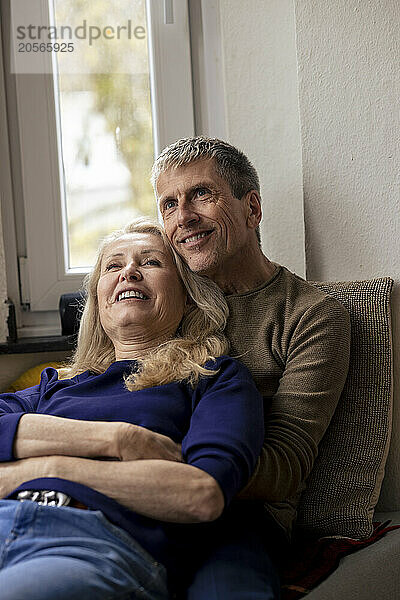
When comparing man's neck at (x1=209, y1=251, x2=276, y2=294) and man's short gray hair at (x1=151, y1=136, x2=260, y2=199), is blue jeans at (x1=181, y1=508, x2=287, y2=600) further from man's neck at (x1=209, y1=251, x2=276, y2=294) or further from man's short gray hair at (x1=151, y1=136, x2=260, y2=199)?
man's short gray hair at (x1=151, y1=136, x2=260, y2=199)

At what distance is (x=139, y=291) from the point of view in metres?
1.66

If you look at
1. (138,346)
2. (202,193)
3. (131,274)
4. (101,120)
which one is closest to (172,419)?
(138,346)

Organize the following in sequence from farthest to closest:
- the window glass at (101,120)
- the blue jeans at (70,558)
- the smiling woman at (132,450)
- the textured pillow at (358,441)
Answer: the window glass at (101,120), the textured pillow at (358,441), the smiling woman at (132,450), the blue jeans at (70,558)

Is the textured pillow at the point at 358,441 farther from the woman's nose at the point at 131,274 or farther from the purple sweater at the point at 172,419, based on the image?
the woman's nose at the point at 131,274

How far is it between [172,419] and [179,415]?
0.06ft

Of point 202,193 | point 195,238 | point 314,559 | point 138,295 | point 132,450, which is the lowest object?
point 314,559

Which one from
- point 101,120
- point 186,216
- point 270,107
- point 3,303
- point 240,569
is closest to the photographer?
point 240,569

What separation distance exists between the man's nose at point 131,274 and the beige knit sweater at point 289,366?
254 mm

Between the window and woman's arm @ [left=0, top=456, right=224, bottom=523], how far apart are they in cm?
134

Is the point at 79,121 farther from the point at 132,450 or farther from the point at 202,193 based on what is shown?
the point at 132,450

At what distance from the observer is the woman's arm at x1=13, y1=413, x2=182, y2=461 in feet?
4.42

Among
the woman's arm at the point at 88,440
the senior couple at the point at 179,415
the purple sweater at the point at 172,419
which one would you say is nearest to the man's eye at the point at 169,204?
the senior couple at the point at 179,415

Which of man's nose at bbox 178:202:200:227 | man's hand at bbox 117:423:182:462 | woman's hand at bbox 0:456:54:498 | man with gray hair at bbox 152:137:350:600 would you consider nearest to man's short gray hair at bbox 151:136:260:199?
man with gray hair at bbox 152:137:350:600

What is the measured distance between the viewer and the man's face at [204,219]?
5.67 feet
